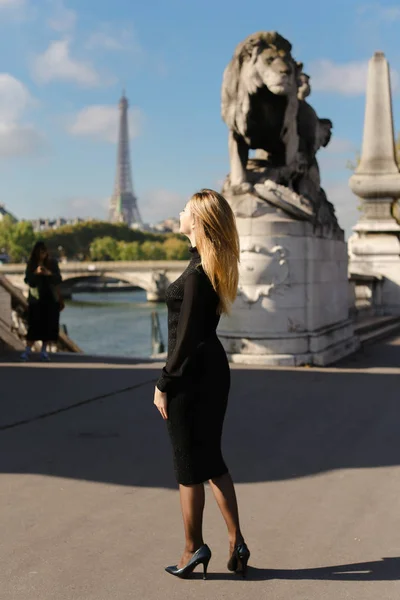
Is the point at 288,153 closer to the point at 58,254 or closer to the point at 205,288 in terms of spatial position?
the point at 205,288

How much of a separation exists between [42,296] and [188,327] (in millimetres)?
6909

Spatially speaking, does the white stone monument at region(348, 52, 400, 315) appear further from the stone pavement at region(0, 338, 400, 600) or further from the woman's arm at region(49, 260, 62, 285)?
the stone pavement at region(0, 338, 400, 600)

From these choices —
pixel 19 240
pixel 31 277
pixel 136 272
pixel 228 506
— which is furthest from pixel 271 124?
pixel 19 240

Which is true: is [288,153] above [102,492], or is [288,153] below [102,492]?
above

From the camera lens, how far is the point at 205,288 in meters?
3.26

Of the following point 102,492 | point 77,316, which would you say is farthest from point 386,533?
point 77,316

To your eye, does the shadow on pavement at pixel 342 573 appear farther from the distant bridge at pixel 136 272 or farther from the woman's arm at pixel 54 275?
the distant bridge at pixel 136 272

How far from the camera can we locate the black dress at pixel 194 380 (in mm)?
3238

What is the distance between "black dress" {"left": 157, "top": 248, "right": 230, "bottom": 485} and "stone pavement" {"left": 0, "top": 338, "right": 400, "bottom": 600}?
470 mm

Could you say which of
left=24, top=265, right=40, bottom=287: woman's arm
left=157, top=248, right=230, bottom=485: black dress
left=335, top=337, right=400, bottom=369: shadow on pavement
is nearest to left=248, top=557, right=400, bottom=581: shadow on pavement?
left=157, top=248, right=230, bottom=485: black dress

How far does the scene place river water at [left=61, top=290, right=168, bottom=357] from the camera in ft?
123

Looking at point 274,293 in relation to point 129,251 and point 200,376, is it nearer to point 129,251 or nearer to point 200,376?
point 200,376

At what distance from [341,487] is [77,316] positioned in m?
60.0

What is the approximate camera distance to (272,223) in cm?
884
